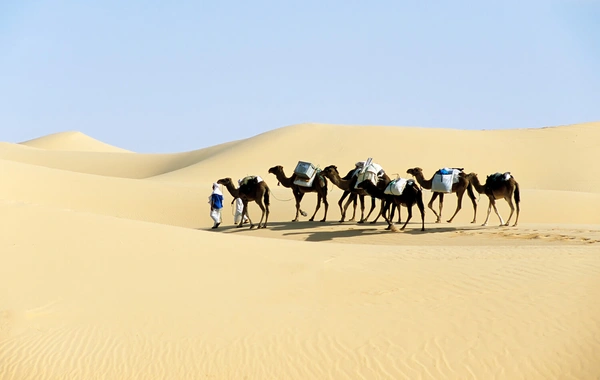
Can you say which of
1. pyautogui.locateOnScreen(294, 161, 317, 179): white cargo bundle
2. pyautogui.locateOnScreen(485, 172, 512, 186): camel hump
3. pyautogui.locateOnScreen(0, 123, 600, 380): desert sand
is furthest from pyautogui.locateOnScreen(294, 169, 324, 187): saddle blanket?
pyautogui.locateOnScreen(485, 172, 512, 186): camel hump

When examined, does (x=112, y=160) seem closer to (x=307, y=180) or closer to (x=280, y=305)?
(x=307, y=180)

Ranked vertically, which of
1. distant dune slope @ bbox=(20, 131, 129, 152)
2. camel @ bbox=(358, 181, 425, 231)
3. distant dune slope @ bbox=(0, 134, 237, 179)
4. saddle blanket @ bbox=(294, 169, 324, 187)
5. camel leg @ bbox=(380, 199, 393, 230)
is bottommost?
camel leg @ bbox=(380, 199, 393, 230)

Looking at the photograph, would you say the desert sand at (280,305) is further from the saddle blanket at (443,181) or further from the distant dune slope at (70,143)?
the distant dune slope at (70,143)

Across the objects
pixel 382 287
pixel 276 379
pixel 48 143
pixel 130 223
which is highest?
pixel 48 143

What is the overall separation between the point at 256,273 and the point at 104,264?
2.20 metres

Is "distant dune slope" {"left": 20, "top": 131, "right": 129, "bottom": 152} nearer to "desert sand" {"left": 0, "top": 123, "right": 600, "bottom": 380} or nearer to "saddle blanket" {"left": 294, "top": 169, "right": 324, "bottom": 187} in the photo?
"saddle blanket" {"left": 294, "top": 169, "right": 324, "bottom": 187}

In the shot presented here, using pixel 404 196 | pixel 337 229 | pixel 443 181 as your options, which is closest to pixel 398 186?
pixel 404 196

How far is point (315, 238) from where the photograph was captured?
1869cm

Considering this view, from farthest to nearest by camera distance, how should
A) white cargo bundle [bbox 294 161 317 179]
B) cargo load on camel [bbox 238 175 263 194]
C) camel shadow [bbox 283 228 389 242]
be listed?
white cargo bundle [bbox 294 161 317 179] → cargo load on camel [bbox 238 175 263 194] → camel shadow [bbox 283 228 389 242]

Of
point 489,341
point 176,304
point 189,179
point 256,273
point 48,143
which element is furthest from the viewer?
point 48,143

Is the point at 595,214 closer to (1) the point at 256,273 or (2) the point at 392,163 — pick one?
(1) the point at 256,273

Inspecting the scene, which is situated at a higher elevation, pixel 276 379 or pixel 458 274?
pixel 458 274

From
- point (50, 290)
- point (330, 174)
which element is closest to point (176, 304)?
point (50, 290)

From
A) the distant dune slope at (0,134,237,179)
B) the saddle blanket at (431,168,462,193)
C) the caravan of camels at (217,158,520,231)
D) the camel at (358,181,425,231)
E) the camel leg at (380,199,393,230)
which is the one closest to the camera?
the camel at (358,181,425,231)
